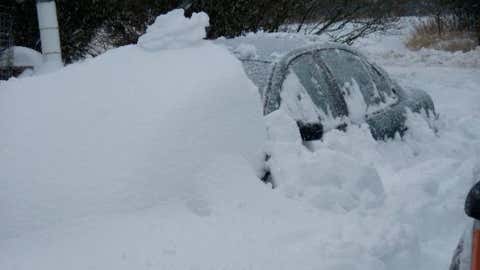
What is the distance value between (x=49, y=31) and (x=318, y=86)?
330cm

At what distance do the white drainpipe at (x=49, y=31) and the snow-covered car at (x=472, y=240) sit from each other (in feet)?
16.7

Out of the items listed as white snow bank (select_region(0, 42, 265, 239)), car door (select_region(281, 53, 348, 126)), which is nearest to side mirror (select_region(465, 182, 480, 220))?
white snow bank (select_region(0, 42, 265, 239))

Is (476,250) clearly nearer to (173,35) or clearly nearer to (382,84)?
(173,35)

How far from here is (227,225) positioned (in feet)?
11.4

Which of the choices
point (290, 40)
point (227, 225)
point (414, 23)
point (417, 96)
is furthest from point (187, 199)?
point (414, 23)

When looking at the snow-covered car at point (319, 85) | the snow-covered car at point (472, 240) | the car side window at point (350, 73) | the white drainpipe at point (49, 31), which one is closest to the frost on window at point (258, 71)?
the snow-covered car at point (319, 85)

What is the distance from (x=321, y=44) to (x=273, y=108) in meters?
1.14

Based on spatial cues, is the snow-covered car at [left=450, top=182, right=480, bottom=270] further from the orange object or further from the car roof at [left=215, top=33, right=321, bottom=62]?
the car roof at [left=215, top=33, right=321, bottom=62]

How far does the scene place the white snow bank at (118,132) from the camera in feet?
10.9

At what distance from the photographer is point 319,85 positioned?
16.2ft

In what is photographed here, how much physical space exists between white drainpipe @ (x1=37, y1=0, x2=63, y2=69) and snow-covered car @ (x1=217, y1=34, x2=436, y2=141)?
2285 millimetres

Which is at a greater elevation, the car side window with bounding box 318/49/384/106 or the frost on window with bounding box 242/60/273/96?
the frost on window with bounding box 242/60/273/96

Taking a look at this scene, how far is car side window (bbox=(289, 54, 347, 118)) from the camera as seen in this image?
4793 millimetres

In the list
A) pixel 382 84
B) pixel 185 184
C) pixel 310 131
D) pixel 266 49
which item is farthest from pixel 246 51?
pixel 185 184
